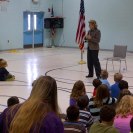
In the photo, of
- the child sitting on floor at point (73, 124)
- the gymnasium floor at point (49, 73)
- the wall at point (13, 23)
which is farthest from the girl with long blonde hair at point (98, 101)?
the wall at point (13, 23)

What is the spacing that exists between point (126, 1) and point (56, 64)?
700cm

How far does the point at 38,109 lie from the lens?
1.90 m

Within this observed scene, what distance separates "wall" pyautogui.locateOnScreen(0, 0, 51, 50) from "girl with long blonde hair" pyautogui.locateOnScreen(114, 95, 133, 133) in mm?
14941

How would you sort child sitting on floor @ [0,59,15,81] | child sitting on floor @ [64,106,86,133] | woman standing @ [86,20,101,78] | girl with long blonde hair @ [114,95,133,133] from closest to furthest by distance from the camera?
child sitting on floor @ [64,106,86,133] < girl with long blonde hair @ [114,95,133,133] < child sitting on floor @ [0,59,15,81] < woman standing @ [86,20,101,78]

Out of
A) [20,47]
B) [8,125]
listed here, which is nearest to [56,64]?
[20,47]

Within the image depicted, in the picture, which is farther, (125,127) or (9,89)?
(9,89)

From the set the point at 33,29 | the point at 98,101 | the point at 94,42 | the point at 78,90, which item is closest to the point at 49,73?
the point at 94,42

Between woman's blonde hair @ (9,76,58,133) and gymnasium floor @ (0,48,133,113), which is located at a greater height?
woman's blonde hair @ (9,76,58,133)

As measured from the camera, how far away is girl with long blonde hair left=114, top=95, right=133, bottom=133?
367 cm

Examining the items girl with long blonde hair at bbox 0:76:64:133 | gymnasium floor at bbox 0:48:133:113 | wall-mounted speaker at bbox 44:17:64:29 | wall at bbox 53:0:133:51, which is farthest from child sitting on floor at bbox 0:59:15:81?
wall-mounted speaker at bbox 44:17:64:29

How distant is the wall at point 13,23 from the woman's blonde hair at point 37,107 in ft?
53.8

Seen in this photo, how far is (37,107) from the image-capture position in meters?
1.90

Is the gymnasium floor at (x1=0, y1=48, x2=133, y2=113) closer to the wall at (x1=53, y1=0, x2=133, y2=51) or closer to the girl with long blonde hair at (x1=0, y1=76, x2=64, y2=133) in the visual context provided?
the wall at (x1=53, y1=0, x2=133, y2=51)

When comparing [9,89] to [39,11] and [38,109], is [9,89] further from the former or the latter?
[39,11]
